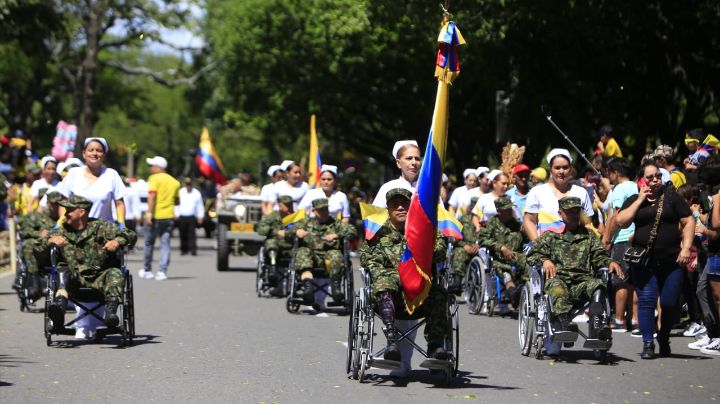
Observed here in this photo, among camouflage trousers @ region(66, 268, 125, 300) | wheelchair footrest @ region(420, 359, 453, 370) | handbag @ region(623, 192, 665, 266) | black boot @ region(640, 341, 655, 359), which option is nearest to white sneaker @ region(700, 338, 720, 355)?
black boot @ region(640, 341, 655, 359)

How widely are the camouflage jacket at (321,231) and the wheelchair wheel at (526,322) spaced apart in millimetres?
4599

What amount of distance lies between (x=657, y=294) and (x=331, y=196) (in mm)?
5870

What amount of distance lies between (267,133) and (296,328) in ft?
121

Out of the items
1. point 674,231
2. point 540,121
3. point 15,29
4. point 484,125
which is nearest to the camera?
point 674,231

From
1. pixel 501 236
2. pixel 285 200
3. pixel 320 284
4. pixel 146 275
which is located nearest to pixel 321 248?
pixel 320 284

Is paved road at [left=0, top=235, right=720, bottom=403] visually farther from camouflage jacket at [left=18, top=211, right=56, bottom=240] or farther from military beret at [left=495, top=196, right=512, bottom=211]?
military beret at [left=495, top=196, right=512, bottom=211]

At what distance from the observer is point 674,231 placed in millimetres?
13281

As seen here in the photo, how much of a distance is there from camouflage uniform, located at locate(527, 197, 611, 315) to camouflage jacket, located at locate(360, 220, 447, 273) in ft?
7.16

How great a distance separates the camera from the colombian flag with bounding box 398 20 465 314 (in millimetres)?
10719

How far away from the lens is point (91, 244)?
13.5 meters

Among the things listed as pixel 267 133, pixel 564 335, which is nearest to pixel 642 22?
pixel 564 335

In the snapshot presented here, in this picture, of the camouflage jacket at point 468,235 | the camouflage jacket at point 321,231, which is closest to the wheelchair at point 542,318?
the camouflage jacket at point 321,231

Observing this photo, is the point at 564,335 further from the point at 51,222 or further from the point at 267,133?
the point at 267,133

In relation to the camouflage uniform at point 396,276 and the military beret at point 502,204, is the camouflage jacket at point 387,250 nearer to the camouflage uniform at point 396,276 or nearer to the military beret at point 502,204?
the camouflage uniform at point 396,276
